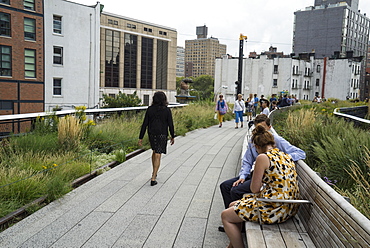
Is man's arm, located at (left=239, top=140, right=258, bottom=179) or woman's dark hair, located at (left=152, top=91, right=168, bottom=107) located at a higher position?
woman's dark hair, located at (left=152, top=91, right=168, bottom=107)

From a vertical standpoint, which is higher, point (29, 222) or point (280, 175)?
point (280, 175)

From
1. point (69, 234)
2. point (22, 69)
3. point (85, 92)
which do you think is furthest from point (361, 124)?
point (85, 92)

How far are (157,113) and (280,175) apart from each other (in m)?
3.79

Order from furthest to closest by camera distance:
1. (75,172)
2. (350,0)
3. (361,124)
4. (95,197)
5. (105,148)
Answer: (350,0), (361,124), (105,148), (75,172), (95,197)

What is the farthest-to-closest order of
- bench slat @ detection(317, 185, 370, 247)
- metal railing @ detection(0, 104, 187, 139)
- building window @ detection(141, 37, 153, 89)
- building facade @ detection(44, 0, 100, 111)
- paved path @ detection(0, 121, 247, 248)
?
building window @ detection(141, 37, 153, 89), building facade @ detection(44, 0, 100, 111), metal railing @ detection(0, 104, 187, 139), paved path @ detection(0, 121, 247, 248), bench slat @ detection(317, 185, 370, 247)

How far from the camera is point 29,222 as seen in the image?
473 cm

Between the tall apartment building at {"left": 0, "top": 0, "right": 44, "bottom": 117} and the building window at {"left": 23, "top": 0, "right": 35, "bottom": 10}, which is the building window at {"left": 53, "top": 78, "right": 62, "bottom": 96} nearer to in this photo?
the tall apartment building at {"left": 0, "top": 0, "right": 44, "bottom": 117}

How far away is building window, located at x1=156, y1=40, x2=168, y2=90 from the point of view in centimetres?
8350

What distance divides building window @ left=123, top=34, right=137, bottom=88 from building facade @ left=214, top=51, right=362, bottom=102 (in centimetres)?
1891

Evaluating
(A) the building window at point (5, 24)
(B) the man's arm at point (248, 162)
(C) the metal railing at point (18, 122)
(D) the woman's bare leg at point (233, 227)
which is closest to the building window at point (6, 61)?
(A) the building window at point (5, 24)

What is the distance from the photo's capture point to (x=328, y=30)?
10750cm

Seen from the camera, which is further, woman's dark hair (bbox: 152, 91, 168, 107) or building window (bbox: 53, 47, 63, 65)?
building window (bbox: 53, 47, 63, 65)

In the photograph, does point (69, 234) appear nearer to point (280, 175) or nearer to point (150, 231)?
point (150, 231)

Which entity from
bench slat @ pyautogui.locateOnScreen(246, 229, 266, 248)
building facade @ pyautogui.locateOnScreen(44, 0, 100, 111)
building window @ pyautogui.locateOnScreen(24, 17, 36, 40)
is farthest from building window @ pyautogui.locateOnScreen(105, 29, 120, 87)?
bench slat @ pyautogui.locateOnScreen(246, 229, 266, 248)
